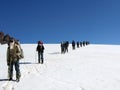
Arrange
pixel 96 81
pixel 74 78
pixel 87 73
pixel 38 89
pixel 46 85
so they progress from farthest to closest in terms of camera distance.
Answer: pixel 87 73
pixel 74 78
pixel 96 81
pixel 46 85
pixel 38 89

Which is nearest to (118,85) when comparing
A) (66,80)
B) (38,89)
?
(66,80)

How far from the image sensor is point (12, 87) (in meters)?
12.1

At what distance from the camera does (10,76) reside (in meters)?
13.9

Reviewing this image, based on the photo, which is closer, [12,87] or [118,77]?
[12,87]

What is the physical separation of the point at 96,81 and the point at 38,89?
3.16 m

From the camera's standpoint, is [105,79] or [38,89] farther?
[105,79]

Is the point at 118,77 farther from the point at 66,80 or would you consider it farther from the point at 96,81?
the point at 66,80

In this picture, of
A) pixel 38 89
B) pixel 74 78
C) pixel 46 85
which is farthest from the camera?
pixel 74 78

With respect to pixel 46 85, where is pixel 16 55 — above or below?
above

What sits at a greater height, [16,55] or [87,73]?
[16,55]

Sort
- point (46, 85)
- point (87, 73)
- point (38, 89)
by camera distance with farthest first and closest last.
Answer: point (87, 73)
point (46, 85)
point (38, 89)

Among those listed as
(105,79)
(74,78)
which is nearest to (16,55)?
(74,78)

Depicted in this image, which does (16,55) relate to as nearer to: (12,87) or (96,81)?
(12,87)

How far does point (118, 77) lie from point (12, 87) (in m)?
5.57
